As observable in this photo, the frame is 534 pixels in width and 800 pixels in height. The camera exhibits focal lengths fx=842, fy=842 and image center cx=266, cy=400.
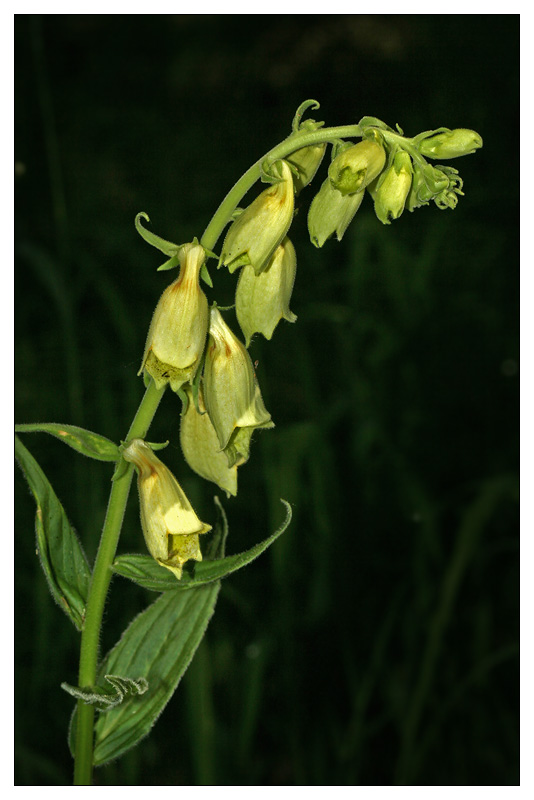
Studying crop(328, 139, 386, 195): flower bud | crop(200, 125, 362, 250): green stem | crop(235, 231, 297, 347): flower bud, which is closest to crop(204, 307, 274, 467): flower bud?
crop(235, 231, 297, 347): flower bud

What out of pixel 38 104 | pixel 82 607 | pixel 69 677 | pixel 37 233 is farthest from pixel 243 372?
pixel 38 104

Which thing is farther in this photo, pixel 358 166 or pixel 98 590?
pixel 98 590

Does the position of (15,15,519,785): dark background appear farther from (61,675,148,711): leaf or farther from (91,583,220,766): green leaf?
(61,675,148,711): leaf

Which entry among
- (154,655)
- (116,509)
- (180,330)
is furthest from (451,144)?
(154,655)

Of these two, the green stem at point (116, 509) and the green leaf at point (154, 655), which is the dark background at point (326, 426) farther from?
the green stem at point (116, 509)

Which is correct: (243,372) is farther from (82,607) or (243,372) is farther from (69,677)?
(69,677)

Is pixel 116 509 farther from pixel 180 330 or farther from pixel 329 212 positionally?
pixel 329 212
